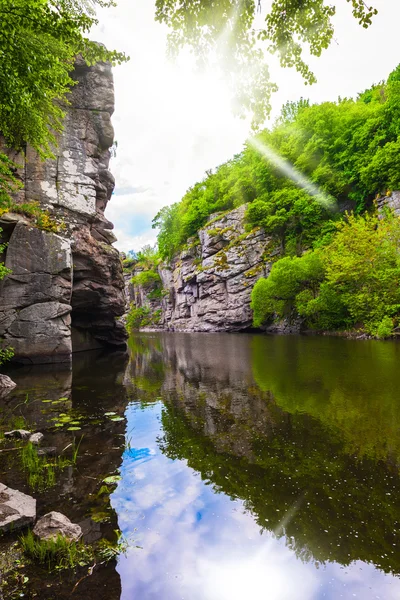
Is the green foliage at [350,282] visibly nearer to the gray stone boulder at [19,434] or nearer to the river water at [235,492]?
the river water at [235,492]

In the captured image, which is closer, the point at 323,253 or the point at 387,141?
the point at 323,253

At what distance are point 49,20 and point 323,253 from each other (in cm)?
3233

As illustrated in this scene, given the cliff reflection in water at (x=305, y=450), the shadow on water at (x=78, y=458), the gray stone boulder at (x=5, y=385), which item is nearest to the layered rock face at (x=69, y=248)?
the shadow on water at (x=78, y=458)

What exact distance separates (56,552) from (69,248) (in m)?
14.7

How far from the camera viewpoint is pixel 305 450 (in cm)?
516

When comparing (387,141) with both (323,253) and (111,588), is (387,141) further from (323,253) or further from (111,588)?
(111,588)

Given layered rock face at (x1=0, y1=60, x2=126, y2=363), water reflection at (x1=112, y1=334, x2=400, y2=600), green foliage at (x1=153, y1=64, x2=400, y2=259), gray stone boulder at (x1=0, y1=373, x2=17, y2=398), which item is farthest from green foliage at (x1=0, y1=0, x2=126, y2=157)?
green foliage at (x1=153, y1=64, x2=400, y2=259)

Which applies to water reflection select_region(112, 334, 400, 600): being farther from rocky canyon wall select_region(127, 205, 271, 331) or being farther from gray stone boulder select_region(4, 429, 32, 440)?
rocky canyon wall select_region(127, 205, 271, 331)

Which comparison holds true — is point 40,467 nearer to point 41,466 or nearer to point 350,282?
point 41,466

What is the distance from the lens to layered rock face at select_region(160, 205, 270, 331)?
48906 mm

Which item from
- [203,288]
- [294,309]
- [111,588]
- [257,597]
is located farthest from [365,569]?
[203,288]

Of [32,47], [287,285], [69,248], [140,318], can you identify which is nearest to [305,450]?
[32,47]

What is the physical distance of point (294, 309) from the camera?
131 feet

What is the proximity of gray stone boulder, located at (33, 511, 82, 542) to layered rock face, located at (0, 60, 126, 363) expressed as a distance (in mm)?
12991
